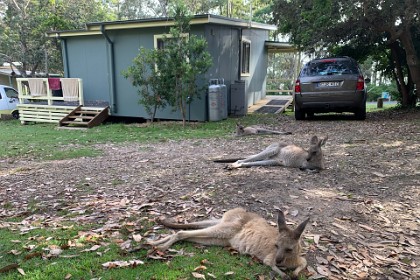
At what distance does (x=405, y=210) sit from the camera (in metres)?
4.70

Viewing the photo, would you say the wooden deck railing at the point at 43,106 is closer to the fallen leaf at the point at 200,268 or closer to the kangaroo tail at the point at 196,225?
the kangaroo tail at the point at 196,225

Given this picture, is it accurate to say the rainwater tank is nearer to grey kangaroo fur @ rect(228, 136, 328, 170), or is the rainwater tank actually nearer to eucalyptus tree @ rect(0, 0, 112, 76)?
grey kangaroo fur @ rect(228, 136, 328, 170)

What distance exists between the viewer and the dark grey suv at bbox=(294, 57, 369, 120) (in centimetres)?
1172

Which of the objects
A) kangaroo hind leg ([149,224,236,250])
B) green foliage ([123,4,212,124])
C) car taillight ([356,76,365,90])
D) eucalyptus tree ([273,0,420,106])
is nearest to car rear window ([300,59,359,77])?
car taillight ([356,76,365,90])

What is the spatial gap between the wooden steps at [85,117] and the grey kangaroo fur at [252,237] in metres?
11.8

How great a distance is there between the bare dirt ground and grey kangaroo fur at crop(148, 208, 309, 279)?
10.4 inches

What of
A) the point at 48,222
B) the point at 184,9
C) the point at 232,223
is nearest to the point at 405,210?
the point at 232,223

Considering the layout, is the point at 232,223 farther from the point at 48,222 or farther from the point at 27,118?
the point at 27,118

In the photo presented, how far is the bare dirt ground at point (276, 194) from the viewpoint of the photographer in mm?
3834

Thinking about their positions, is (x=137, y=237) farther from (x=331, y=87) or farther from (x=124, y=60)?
(x=124, y=60)

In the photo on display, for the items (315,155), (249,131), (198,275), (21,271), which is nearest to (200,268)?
(198,275)

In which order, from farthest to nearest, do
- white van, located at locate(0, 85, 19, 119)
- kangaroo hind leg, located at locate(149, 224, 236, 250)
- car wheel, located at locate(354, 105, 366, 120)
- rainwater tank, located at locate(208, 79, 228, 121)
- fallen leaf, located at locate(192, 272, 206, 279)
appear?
white van, located at locate(0, 85, 19, 119) → rainwater tank, located at locate(208, 79, 228, 121) → car wheel, located at locate(354, 105, 366, 120) → kangaroo hind leg, located at locate(149, 224, 236, 250) → fallen leaf, located at locate(192, 272, 206, 279)

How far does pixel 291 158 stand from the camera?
21.0 ft

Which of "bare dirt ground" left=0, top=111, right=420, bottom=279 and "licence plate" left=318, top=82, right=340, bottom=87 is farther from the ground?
"licence plate" left=318, top=82, right=340, bottom=87
